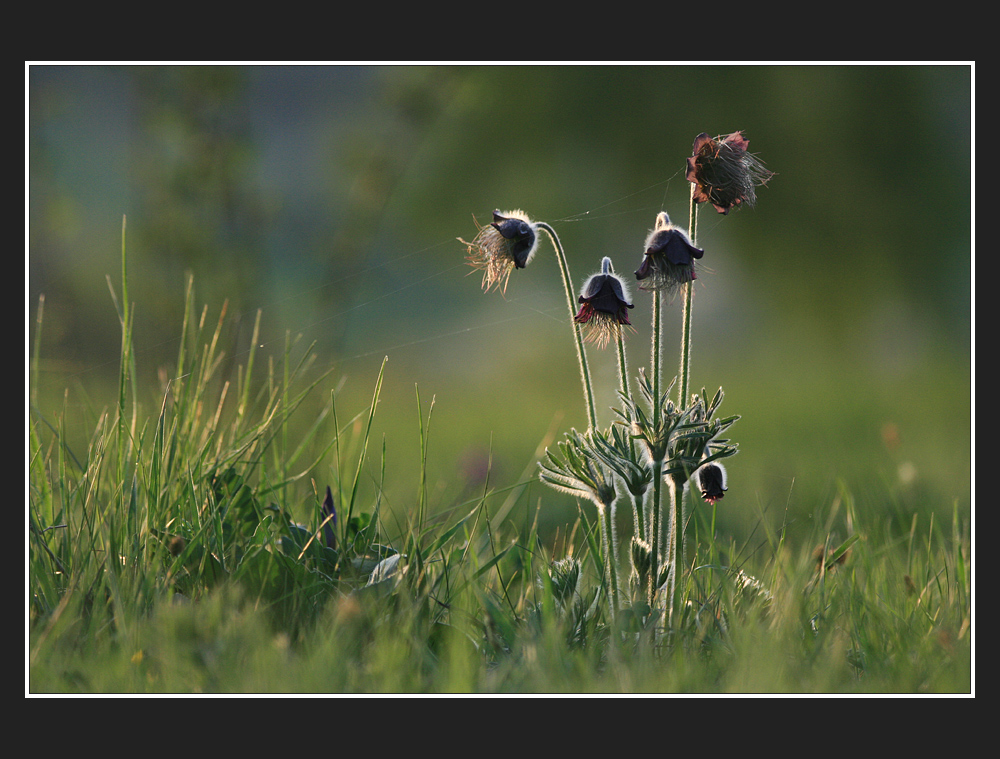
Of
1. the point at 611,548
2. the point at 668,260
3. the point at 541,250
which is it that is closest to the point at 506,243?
the point at 668,260

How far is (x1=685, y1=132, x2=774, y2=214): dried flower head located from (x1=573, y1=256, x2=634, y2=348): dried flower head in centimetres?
31

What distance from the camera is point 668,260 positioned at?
196cm

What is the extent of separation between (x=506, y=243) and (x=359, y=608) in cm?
103

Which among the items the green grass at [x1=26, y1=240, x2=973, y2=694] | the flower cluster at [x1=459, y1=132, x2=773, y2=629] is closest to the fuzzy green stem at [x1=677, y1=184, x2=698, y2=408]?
the flower cluster at [x1=459, y1=132, x2=773, y2=629]

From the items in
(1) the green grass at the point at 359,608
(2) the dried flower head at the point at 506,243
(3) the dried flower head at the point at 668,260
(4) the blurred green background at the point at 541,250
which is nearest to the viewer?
(1) the green grass at the point at 359,608

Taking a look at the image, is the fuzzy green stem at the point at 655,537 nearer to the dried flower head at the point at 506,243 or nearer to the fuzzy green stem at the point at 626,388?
the fuzzy green stem at the point at 626,388

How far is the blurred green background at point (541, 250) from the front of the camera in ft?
12.2

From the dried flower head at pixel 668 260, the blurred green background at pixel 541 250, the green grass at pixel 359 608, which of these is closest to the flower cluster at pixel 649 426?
the dried flower head at pixel 668 260

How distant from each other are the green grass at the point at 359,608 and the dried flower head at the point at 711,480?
181mm

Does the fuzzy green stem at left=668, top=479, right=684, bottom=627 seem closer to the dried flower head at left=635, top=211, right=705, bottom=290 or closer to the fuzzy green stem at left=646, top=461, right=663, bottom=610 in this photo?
the fuzzy green stem at left=646, top=461, right=663, bottom=610

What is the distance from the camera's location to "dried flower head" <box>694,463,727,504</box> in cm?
213

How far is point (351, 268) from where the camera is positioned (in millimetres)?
3781

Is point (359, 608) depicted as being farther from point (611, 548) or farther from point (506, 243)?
point (506, 243)

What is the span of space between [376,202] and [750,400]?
403 cm
